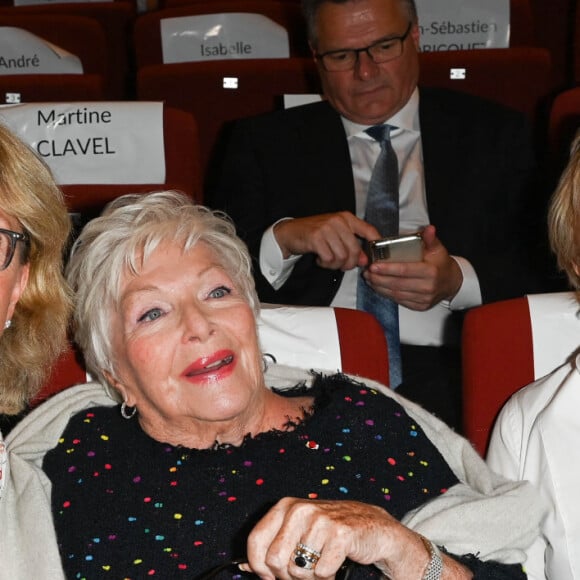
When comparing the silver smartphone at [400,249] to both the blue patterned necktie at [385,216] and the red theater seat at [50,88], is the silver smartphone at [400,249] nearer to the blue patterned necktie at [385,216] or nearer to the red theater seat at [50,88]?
the blue patterned necktie at [385,216]

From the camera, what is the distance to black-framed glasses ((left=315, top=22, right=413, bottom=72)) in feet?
9.16

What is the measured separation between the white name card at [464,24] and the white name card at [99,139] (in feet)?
3.95

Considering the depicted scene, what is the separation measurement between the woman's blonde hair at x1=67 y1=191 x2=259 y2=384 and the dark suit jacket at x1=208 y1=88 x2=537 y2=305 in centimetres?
66

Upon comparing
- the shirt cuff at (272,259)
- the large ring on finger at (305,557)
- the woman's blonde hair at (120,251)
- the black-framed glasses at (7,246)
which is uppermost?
the black-framed glasses at (7,246)

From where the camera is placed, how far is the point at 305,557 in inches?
55.0

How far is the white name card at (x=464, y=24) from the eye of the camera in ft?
11.5

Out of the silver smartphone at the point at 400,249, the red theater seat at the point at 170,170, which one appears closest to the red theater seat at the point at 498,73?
the red theater seat at the point at 170,170

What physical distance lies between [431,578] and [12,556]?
2.21 feet

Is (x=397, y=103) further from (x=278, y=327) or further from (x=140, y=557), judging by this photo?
(x=140, y=557)

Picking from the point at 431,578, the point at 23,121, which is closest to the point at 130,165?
the point at 23,121

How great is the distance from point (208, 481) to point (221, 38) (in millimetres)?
2036

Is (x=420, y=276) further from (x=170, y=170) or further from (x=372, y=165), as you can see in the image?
(x=170, y=170)

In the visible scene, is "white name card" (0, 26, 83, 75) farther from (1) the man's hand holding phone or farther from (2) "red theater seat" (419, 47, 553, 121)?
(1) the man's hand holding phone

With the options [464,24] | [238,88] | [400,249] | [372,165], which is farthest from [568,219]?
[464,24]
